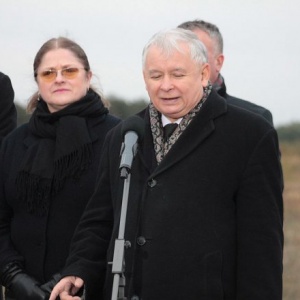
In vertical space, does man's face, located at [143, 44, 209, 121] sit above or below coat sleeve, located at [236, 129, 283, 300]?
above

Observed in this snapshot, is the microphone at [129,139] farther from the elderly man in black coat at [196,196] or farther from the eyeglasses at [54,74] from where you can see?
the eyeglasses at [54,74]

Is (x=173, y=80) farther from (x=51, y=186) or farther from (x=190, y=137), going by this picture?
(x=51, y=186)

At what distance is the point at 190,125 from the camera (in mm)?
5062

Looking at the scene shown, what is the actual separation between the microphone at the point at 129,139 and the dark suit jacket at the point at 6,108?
1897mm

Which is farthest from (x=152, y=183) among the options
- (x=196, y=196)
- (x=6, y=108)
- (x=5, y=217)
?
(x=6, y=108)

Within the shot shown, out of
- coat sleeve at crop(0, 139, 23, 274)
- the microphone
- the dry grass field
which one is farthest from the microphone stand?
the dry grass field

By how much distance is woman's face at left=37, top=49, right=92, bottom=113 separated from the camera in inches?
238

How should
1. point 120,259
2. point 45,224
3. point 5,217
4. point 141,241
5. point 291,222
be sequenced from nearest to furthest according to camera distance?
point 120,259 < point 141,241 < point 45,224 < point 5,217 < point 291,222

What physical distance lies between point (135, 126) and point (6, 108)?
2.03 meters

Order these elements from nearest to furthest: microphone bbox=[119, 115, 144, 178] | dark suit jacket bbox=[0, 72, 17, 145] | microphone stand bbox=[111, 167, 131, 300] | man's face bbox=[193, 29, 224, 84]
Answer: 1. microphone stand bbox=[111, 167, 131, 300]
2. microphone bbox=[119, 115, 144, 178]
3. dark suit jacket bbox=[0, 72, 17, 145]
4. man's face bbox=[193, 29, 224, 84]

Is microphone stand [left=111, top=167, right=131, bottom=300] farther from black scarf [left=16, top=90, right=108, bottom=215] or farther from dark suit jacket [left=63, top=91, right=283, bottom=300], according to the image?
black scarf [left=16, top=90, right=108, bottom=215]

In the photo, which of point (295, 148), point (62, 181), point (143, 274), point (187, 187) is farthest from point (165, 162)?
point (295, 148)

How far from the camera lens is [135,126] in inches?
199

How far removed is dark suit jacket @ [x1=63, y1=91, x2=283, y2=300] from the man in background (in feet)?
6.39
